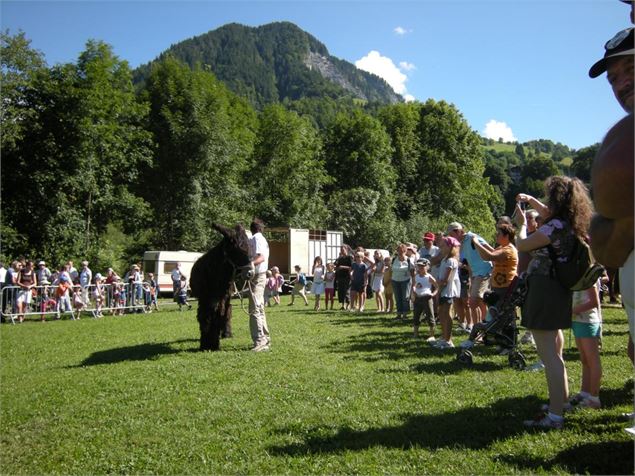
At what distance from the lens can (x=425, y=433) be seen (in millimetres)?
4148

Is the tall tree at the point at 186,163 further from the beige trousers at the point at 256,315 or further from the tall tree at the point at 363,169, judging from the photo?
the beige trousers at the point at 256,315

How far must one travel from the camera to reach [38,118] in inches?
964

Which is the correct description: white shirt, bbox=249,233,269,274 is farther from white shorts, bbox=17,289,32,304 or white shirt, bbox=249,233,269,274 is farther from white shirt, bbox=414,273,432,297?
white shorts, bbox=17,289,32,304

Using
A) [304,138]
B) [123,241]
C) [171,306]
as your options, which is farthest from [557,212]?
[304,138]

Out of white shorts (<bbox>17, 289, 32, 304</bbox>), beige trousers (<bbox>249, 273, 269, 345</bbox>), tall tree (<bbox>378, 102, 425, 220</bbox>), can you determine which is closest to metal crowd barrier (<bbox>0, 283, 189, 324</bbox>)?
white shorts (<bbox>17, 289, 32, 304</bbox>)

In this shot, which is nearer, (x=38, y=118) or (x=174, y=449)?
(x=174, y=449)

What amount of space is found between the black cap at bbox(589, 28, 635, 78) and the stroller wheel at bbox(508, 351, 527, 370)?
4.84m

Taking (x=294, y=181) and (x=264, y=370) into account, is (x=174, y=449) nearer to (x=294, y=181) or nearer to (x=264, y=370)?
(x=264, y=370)

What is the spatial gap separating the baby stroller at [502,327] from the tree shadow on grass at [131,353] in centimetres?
495

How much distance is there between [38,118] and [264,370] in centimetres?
2337

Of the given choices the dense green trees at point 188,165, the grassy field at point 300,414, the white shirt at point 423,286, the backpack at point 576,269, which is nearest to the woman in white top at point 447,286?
the grassy field at point 300,414

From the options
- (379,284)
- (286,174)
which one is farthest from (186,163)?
(379,284)

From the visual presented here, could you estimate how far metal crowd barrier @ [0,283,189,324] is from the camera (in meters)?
16.8

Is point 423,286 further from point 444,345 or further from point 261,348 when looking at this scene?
point 261,348
